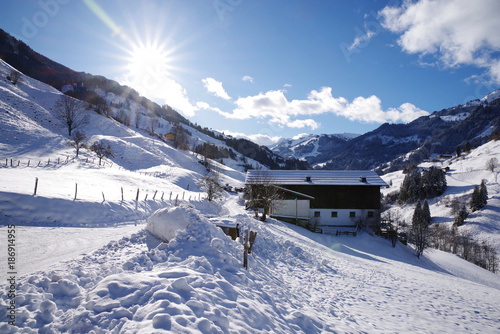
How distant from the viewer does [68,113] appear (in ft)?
176

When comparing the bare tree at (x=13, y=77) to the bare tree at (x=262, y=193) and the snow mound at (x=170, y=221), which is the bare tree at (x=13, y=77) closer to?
the bare tree at (x=262, y=193)

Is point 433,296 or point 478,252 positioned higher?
point 433,296

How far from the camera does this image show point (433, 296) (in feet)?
40.2

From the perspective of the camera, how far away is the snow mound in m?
10.4

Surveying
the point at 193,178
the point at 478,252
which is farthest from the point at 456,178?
the point at 193,178

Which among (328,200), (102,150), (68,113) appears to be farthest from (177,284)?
(68,113)

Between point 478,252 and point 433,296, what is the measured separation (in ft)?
256

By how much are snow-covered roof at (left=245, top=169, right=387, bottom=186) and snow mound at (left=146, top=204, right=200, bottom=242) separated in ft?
84.3

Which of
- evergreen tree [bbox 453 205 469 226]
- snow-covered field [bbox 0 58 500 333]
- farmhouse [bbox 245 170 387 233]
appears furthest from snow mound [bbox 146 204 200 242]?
evergreen tree [bbox 453 205 469 226]

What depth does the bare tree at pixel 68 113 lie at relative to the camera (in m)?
54.9

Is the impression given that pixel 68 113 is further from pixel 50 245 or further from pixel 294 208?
pixel 294 208

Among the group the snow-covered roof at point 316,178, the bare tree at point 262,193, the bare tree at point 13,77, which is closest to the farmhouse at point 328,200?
the snow-covered roof at point 316,178

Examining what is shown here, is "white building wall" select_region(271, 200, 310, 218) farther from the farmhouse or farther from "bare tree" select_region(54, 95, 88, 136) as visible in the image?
"bare tree" select_region(54, 95, 88, 136)

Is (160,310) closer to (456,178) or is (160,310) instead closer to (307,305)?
(307,305)
